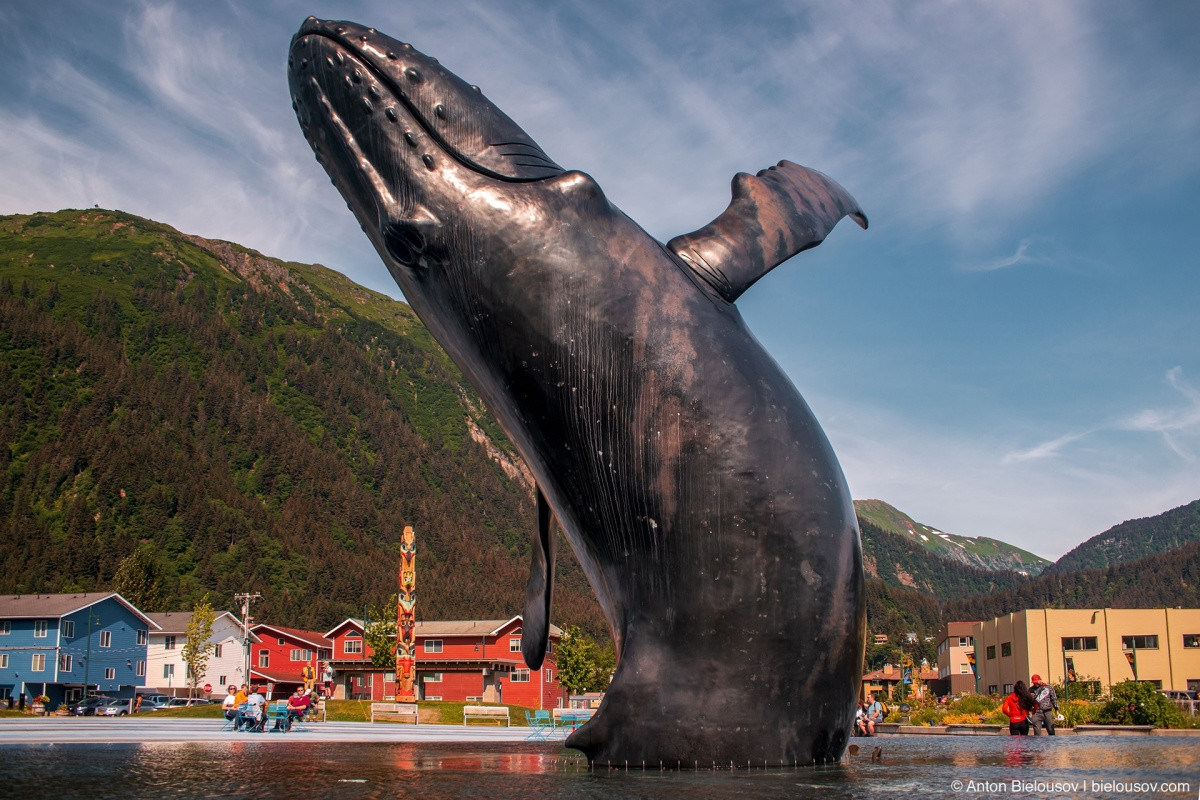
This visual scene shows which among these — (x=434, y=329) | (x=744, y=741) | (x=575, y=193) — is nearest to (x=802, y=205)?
(x=575, y=193)

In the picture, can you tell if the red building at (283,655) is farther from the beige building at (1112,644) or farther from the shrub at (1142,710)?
the shrub at (1142,710)

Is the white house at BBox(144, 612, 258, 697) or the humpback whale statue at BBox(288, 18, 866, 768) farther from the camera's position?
the white house at BBox(144, 612, 258, 697)

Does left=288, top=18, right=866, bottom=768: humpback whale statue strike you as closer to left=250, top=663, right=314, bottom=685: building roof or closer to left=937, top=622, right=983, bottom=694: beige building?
left=250, top=663, right=314, bottom=685: building roof

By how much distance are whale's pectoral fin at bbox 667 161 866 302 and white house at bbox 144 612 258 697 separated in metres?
88.2

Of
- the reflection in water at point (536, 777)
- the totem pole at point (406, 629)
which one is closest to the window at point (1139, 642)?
the totem pole at point (406, 629)

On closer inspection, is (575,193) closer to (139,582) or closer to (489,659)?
(489,659)

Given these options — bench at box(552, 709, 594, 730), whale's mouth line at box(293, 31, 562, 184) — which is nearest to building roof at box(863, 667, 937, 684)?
bench at box(552, 709, 594, 730)

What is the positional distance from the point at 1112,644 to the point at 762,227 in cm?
8357

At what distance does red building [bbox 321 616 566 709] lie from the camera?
86562 millimetres

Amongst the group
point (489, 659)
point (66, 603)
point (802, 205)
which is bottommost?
point (489, 659)

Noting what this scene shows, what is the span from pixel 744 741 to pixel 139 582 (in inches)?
4304

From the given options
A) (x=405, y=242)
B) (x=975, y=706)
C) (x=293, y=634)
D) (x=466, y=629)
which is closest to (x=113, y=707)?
(x=466, y=629)

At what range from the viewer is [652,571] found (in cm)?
511

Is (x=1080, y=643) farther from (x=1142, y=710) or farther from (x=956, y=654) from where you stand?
(x=1142, y=710)
